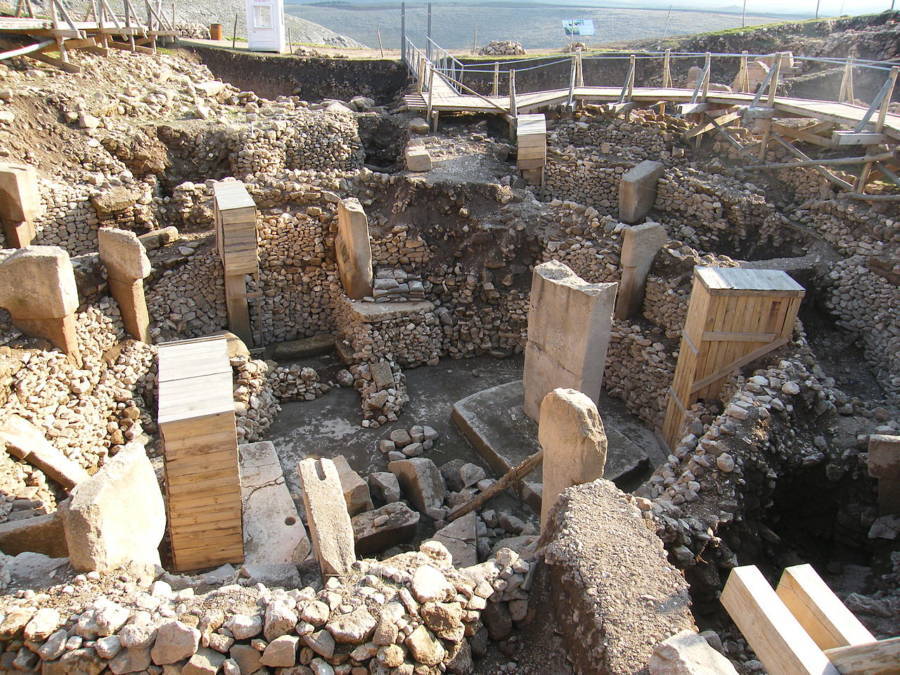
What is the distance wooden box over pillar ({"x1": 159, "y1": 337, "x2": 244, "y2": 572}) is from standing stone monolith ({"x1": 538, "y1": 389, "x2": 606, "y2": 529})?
2829mm

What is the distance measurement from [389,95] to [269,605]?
1824 cm

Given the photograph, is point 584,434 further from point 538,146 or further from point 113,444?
point 538,146

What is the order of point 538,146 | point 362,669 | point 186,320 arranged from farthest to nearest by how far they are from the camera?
point 538,146
point 186,320
point 362,669

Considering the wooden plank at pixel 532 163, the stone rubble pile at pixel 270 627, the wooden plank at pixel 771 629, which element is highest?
the wooden plank at pixel 532 163

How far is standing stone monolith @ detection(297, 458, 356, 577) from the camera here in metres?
5.25

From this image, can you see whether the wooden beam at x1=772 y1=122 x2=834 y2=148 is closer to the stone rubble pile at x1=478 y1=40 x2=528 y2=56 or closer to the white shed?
the stone rubble pile at x1=478 y1=40 x2=528 y2=56

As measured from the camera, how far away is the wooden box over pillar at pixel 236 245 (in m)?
9.85

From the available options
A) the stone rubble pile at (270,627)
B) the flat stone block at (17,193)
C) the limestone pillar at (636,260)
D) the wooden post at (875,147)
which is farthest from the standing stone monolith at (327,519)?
the wooden post at (875,147)

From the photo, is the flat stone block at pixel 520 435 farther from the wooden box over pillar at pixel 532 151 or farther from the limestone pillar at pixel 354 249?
the wooden box over pillar at pixel 532 151

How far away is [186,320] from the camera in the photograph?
402 inches

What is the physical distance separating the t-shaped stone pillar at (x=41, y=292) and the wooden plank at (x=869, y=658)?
8081 mm

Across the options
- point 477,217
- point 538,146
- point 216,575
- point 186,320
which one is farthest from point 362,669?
point 538,146

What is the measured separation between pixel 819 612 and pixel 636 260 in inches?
282

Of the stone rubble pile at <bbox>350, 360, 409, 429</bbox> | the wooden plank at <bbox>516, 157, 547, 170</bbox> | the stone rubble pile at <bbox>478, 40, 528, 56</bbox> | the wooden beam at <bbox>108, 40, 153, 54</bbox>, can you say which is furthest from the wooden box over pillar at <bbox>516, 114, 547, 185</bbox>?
the wooden beam at <bbox>108, 40, 153, 54</bbox>
